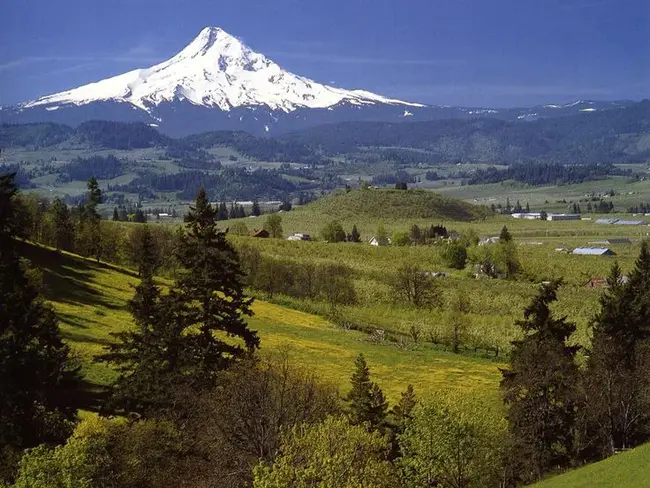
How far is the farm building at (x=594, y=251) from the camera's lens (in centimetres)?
12406

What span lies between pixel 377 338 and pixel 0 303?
4034cm

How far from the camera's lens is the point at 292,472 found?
1811 cm

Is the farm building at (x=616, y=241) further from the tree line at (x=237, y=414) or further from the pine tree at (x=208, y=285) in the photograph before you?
the pine tree at (x=208, y=285)

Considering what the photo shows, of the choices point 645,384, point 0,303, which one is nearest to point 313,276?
point 645,384

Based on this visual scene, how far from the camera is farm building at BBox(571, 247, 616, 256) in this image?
124062 mm

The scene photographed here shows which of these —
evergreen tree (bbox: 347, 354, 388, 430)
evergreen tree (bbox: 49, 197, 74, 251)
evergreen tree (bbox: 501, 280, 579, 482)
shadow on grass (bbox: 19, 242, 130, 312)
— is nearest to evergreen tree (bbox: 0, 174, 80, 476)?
evergreen tree (bbox: 347, 354, 388, 430)

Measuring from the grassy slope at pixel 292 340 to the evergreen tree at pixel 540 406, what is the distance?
970 centimetres

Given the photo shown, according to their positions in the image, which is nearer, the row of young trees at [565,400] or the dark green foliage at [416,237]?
the row of young trees at [565,400]

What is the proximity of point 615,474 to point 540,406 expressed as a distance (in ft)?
19.3

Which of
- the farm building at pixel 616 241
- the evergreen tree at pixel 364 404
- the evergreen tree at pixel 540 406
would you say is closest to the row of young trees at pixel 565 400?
the evergreen tree at pixel 540 406

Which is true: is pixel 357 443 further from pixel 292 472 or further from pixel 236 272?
pixel 236 272

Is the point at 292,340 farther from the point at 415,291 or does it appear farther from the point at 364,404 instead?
the point at 415,291

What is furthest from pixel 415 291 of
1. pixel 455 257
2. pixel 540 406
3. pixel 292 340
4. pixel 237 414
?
pixel 237 414

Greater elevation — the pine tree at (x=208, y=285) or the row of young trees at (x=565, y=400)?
the pine tree at (x=208, y=285)
